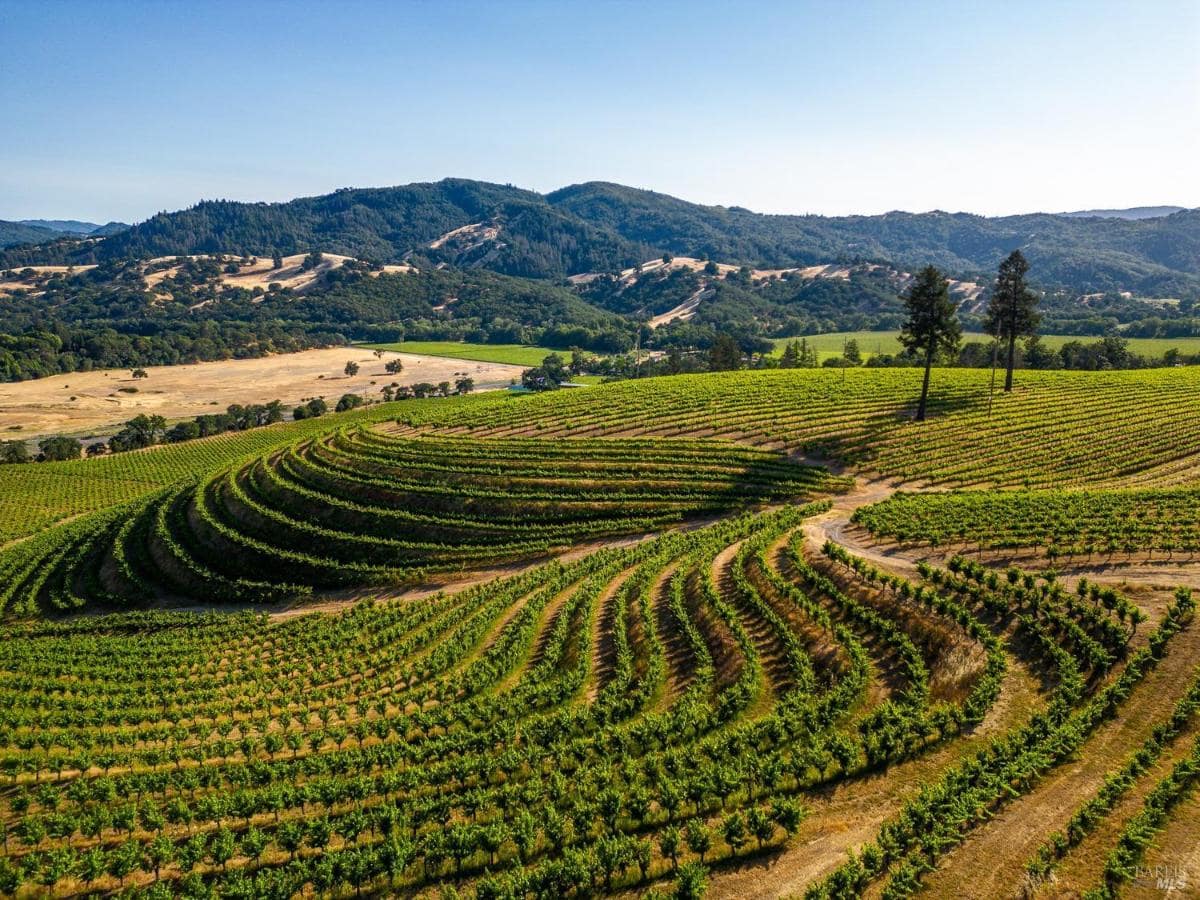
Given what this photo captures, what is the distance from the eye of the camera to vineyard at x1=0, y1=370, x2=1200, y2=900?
20656mm

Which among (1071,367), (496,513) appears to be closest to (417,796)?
(496,513)

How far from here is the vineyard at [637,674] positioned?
2066cm

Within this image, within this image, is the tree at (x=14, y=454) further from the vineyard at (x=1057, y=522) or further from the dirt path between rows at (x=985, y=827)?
the dirt path between rows at (x=985, y=827)

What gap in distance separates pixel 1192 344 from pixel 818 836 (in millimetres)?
232165

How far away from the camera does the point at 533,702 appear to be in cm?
3186

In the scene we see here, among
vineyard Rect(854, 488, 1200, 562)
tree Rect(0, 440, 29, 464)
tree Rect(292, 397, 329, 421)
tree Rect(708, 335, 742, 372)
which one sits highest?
tree Rect(708, 335, 742, 372)

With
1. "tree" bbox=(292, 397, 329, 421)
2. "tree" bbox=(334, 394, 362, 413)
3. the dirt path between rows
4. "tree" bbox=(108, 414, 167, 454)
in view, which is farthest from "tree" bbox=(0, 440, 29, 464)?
the dirt path between rows

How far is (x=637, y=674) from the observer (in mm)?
34094

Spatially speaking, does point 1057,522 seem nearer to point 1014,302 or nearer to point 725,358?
point 1014,302

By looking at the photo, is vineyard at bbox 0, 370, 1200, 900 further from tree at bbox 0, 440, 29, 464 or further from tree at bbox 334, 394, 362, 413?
tree at bbox 334, 394, 362, 413

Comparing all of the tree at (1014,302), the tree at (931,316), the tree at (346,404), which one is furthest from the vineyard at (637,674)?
the tree at (346,404)

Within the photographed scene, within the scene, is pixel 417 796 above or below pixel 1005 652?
below

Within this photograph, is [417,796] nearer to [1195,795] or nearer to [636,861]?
[636,861]

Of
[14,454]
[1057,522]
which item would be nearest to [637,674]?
[1057,522]
